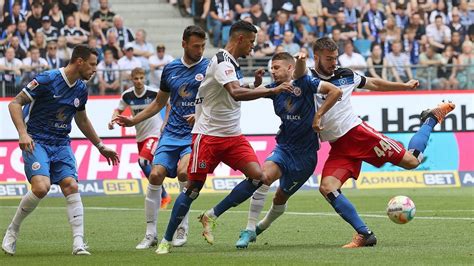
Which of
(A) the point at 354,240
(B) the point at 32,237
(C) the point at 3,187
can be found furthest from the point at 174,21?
(A) the point at 354,240

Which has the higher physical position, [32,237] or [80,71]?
[80,71]

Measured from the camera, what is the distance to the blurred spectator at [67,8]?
96.9 ft

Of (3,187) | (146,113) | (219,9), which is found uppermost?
(146,113)

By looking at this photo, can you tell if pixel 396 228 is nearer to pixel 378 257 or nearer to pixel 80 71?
pixel 378 257

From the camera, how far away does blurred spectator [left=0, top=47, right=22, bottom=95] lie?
26.1m

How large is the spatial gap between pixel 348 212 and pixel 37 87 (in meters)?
3.71

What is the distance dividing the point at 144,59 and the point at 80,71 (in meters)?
15.9

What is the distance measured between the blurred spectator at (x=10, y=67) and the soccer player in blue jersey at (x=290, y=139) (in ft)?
45.4

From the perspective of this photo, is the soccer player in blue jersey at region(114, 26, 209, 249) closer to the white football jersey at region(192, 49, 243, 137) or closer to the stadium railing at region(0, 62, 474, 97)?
the white football jersey at region(192, 49, 243, 137)

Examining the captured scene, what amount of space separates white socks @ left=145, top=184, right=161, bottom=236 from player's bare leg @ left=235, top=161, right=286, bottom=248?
1.08 m

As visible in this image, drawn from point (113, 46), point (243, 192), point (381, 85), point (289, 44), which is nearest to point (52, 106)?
point (243, 192)

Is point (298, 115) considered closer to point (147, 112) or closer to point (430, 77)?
point (147, 112)

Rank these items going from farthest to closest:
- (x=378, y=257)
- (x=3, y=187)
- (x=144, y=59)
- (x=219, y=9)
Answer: (x=219, y=9), (x=144, y=59), (x=3, y=187), (x=378, y=257)

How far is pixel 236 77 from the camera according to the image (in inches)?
475
